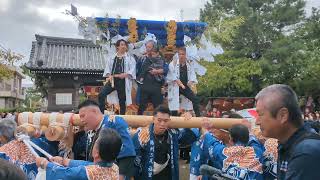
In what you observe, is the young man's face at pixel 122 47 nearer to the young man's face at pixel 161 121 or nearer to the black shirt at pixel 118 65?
the black shirt at pixel 118 65

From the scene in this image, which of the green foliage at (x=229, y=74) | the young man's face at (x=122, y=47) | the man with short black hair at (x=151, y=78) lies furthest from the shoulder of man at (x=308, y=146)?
the green foliage at (x=229, y=74)

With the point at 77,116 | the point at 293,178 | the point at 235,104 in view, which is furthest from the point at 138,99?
the point at 235,104

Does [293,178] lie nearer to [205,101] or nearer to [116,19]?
[116,19]

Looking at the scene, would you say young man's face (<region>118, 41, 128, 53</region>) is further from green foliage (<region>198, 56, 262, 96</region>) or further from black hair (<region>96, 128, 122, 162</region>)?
green foliage (<region>198, 56, 262, 96</region>)

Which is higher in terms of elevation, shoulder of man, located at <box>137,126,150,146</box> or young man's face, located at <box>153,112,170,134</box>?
young man's face, located at <box>153,112,170,134</box>

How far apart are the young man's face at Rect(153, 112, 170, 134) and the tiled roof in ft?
35.4

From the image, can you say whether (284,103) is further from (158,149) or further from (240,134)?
(158,149)

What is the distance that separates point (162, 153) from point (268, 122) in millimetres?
3219

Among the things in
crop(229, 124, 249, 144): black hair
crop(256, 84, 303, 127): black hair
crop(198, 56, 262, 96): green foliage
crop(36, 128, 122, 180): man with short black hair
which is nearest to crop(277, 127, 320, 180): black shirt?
crop(256, 84, 303, 127): black hair

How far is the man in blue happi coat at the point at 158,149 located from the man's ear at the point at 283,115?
294cm

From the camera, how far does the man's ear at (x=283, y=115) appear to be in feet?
8.56

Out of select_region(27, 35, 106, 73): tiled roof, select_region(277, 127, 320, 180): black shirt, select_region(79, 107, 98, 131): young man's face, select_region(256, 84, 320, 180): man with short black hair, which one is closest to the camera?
select_region(277, 127, 320, 180): black shirt

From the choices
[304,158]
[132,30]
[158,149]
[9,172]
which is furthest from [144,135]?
[9,172]

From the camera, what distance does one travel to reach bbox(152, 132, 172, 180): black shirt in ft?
18.8
